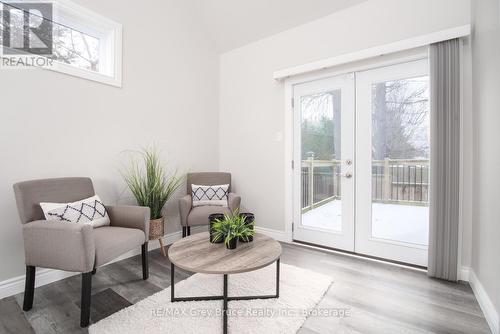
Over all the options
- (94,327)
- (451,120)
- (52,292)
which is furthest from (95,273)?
(451,120)

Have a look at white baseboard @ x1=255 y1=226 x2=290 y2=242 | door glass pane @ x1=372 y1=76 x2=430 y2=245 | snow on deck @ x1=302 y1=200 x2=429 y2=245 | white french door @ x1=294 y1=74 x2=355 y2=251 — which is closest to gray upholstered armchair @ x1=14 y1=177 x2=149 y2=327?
white baseboard @ x1=255 y1=226 x2=290 y2=242

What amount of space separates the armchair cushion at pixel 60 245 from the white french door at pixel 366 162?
7.49 ft

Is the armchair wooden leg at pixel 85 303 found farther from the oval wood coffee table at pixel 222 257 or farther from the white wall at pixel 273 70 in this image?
the white wall at pixel 273 70

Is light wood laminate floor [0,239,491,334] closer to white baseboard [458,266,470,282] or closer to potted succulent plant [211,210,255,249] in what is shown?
white baseboard [458,266,470,282]

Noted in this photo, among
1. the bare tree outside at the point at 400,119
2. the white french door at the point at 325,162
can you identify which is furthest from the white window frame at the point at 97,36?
the bare tree outside at the point at 400,119

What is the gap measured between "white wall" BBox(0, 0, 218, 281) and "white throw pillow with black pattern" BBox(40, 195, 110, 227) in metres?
0.41

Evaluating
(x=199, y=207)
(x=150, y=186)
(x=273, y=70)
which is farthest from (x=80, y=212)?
(x=273, y=70)

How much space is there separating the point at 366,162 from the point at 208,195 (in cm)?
185

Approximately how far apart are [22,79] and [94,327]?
1.94 metres

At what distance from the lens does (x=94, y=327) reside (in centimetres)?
151

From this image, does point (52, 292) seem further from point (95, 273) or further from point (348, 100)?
point (348, 100)

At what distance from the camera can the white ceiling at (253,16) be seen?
2.84 meters

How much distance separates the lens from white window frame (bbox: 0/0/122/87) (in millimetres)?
2215

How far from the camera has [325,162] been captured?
2.96 meters
